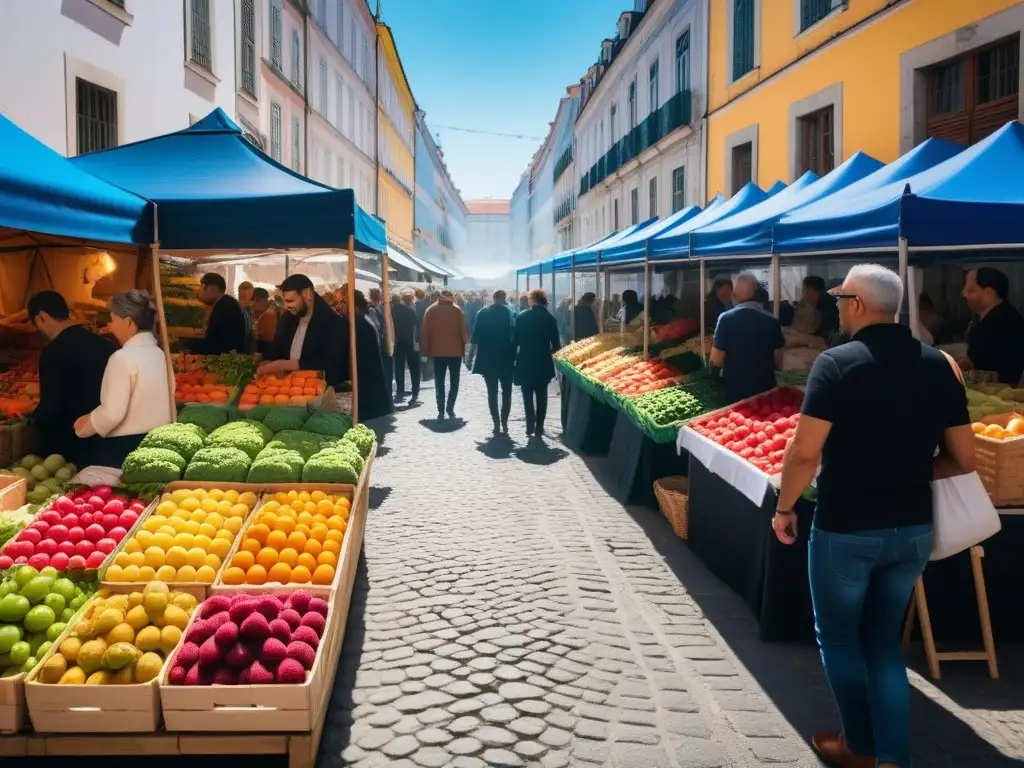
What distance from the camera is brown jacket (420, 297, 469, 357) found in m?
14.1

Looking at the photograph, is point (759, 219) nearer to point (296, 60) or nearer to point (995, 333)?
point (995, 333)

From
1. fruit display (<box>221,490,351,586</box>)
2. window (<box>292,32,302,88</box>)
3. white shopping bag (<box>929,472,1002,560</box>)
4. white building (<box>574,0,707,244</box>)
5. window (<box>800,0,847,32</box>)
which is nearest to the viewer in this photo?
white shopping bag (<box>929,472,1002,560</box>)

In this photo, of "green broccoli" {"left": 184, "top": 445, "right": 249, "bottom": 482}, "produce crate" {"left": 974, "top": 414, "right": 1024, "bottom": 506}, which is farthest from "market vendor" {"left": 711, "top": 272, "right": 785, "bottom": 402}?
"green broccoli" {"left": 184, "top": 445, "right": 249, "bottom": 482}

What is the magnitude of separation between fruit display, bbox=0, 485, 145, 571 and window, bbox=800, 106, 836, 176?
11.5 m

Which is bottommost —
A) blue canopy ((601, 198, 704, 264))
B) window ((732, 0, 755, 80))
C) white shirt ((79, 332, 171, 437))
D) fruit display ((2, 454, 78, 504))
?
fruit display ((2, 454, 78, 504))

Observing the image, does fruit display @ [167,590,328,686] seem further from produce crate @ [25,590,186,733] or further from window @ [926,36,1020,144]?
window @ [926,36,1020,144]

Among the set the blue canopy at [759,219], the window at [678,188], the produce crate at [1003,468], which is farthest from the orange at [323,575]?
the window at [678,188]

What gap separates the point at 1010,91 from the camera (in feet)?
32.5

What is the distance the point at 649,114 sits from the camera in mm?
24234

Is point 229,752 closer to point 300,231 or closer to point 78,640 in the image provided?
point 78,640

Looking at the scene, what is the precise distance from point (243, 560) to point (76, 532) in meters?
0.91

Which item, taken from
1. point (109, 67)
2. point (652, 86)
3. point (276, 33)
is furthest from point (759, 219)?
point (276, 33)

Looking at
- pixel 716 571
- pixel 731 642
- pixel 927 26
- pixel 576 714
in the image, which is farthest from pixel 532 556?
pixel 927 26

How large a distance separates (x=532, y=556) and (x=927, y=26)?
820 centimetres
